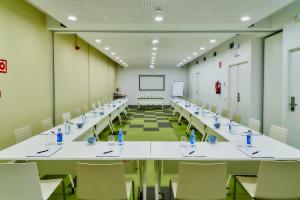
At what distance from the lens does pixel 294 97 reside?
4.94 m

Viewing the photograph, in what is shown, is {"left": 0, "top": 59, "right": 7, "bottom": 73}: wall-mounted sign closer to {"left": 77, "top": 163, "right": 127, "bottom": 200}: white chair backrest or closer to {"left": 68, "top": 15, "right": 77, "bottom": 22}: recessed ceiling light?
{"left": 68, "top": 15, "right": 77, "bottom": 22}: recessed ceiling light

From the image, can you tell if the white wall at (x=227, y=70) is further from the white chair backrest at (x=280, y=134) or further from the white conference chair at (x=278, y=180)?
the white conference chair at (x=278, y=180)

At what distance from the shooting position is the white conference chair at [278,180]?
6.74 ft

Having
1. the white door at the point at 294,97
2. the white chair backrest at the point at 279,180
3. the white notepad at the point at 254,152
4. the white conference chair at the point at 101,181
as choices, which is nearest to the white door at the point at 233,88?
the white door at the point at 294,97

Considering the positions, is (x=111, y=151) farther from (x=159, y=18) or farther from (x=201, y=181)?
(x=159, y=18)

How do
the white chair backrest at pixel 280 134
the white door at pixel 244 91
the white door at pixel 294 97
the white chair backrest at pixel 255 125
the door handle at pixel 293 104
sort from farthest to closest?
the white door at pixel 244 91, the door handle at pixel 293 104, the white door at pixel 294 97, the white chair backrest at pixel 255 125, the white chair backrest at pixel 280 134

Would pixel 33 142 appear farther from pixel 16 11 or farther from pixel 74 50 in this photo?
pixel 74 50

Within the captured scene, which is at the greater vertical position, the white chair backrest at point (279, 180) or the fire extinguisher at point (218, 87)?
the fire extinguisher at point (218, 87)

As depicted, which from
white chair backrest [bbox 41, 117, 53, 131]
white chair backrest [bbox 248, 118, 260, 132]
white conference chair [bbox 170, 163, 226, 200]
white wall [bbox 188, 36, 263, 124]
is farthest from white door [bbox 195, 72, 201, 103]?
white conference chair [bbox 170, 163, 226, 200]

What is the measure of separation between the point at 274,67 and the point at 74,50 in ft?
20.1

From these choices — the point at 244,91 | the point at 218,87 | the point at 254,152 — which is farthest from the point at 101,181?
the point at 218,87

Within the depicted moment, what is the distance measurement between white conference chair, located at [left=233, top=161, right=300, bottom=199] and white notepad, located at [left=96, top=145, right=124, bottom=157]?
1.48 metres

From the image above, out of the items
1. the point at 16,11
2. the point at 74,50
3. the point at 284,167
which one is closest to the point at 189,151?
the point at 284,167

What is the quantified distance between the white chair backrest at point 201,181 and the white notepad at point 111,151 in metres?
0.85
